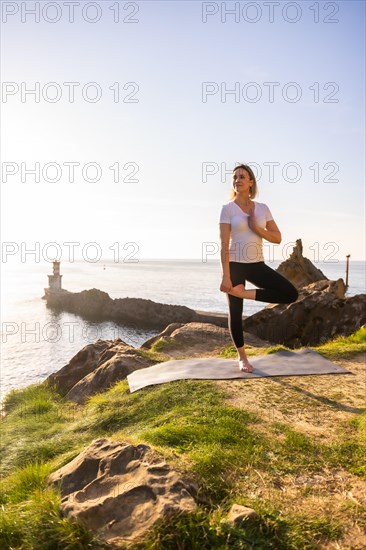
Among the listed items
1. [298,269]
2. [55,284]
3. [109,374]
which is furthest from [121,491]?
[55,284]

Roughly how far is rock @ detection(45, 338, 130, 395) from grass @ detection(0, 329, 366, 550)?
Result: 3443 millimetres

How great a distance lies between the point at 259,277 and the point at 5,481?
388 centimetres

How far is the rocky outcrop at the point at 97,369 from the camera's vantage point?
815 centimetres

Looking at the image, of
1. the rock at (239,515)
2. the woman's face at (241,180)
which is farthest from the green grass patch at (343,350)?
the rock at (239,515)

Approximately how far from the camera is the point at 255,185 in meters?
6.31

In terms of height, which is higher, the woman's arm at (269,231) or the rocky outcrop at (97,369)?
the woman's arm at (269,231)

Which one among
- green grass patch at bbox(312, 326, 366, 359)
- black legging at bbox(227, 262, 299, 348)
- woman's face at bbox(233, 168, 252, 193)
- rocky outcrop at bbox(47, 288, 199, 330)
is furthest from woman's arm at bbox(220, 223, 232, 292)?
rocky outcrop at bbox(47, 288, 199, 330)

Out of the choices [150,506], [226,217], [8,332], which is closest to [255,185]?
[226,217]

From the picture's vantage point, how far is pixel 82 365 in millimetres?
10508

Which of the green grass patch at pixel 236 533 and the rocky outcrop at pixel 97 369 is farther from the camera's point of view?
the rocky outcrop at pixel 97 369

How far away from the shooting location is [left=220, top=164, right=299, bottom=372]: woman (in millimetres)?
6070

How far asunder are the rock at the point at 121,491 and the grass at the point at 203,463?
0.28 feet

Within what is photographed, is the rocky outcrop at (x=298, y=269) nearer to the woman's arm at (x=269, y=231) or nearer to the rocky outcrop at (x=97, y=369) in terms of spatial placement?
the rocky outcrop at (x=97, y=369)

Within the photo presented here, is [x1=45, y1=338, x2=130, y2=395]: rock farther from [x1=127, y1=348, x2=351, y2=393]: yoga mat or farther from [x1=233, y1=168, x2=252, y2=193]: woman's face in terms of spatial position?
[x1=233, y1=168, x2=252, y2=193]: woman's face
